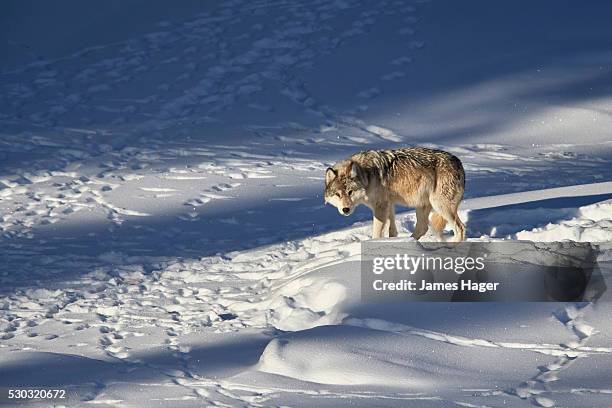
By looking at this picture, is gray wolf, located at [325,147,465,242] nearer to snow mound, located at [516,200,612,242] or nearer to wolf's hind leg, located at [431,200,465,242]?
wolf's hind leg, located at [431,200,465,242]

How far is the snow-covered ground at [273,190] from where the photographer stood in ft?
27.2

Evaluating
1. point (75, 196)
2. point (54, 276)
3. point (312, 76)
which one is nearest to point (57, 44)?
point (312, 76)

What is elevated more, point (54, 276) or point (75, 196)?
point (75, 196)

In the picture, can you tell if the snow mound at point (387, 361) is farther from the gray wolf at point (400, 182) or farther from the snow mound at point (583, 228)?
the snow mound at point (583, 228)

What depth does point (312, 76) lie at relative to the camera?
22.2 metres

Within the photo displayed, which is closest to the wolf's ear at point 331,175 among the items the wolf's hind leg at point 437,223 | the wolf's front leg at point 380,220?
the wolf's front leg at point 380,220

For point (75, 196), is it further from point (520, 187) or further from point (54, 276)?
point (520, 187)

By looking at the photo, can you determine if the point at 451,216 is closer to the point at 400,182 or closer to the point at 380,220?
the point at 400,182

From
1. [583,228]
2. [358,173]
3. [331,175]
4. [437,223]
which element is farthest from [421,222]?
[583,228]

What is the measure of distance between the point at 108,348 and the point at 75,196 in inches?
263

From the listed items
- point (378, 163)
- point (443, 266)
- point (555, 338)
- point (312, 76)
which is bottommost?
point (555, 338)

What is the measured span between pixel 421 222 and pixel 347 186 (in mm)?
1174

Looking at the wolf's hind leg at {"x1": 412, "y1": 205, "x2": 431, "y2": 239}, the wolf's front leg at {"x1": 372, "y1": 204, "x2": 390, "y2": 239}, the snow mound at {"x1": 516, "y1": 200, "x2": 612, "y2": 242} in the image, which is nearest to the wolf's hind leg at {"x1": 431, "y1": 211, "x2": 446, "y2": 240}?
the wolf's hind leg at {"x1": 412, "y1": 205, "x2": 431, "y2": 239}

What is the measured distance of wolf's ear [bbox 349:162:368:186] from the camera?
34.5 ft
